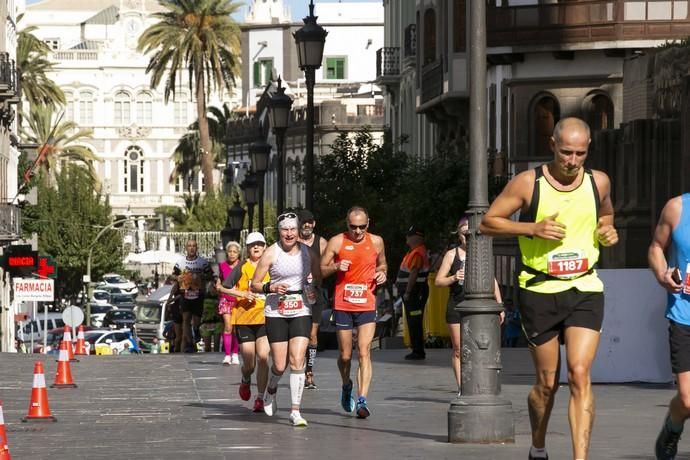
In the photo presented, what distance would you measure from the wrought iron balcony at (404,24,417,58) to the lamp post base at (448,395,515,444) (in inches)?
1685

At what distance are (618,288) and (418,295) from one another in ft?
19.5

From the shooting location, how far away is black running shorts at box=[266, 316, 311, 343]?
586 inches

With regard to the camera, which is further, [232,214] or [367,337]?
[232,214]

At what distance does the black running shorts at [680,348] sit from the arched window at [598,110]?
3154cm

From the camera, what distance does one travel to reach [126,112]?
483ft

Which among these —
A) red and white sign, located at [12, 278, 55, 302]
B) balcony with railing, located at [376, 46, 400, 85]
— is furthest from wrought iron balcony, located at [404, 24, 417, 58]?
red and white sign, located at [12, 278, 55, 302]

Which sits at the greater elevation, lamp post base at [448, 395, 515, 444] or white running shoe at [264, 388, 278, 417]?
lamp post base at [448, 395, 515, 444]

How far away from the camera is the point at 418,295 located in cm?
2386

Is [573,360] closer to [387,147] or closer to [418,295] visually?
[418,295]

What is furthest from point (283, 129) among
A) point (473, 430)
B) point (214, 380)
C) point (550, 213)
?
point (550, 213)

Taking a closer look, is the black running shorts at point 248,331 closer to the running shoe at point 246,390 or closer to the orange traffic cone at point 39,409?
the running shoe at point 246,390

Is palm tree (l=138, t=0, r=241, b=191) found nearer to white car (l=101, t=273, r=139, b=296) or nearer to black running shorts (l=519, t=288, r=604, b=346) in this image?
white car (l=101, t=273, r=139, b=296)

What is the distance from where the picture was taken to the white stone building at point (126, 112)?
14500 cm

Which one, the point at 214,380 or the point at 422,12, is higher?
the point at 422,12
